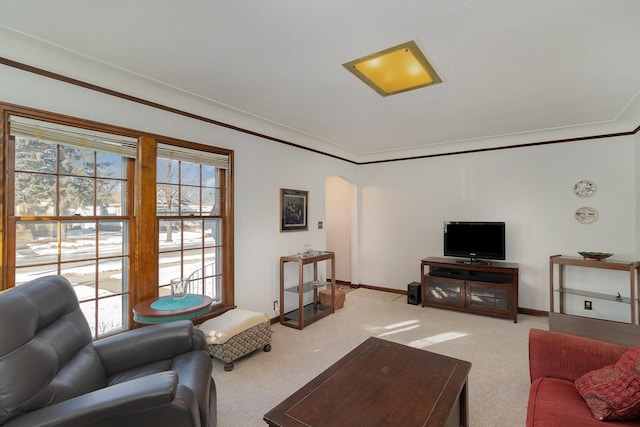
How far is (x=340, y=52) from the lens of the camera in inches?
87.0

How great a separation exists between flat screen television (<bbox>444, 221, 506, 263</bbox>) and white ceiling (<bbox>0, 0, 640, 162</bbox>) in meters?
1.57

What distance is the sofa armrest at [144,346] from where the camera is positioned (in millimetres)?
1924

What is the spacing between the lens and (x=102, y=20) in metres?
1.85

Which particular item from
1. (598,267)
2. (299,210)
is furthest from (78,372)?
(598,267)

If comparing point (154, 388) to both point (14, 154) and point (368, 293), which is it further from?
point (368, 293)

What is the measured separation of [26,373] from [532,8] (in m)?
3.08

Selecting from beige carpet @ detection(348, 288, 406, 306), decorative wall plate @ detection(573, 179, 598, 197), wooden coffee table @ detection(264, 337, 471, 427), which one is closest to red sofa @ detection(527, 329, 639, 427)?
wooden coffee table @ detection(264, 337, 471, 427)

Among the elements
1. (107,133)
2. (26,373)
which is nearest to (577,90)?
(107,133)

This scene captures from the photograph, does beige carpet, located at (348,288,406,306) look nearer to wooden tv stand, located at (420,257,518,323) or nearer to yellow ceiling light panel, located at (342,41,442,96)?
wooden tv stand, located at (420,257,518,323)

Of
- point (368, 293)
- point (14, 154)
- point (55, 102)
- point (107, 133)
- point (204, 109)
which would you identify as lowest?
point (368, 293)

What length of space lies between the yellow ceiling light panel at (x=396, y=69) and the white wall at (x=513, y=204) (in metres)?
2.65

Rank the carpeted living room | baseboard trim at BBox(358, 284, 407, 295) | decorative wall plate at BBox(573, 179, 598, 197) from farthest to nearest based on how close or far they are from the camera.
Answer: baseboard trim at BBox(358, 284, 407, 295)
decorative wall plate at BBox(573, 179, 598, 197)
the carpeted living room

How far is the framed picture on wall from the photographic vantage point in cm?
424

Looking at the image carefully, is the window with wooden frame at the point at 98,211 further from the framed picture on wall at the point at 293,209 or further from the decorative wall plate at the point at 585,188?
the decorative wall plate at the point at 585,188
